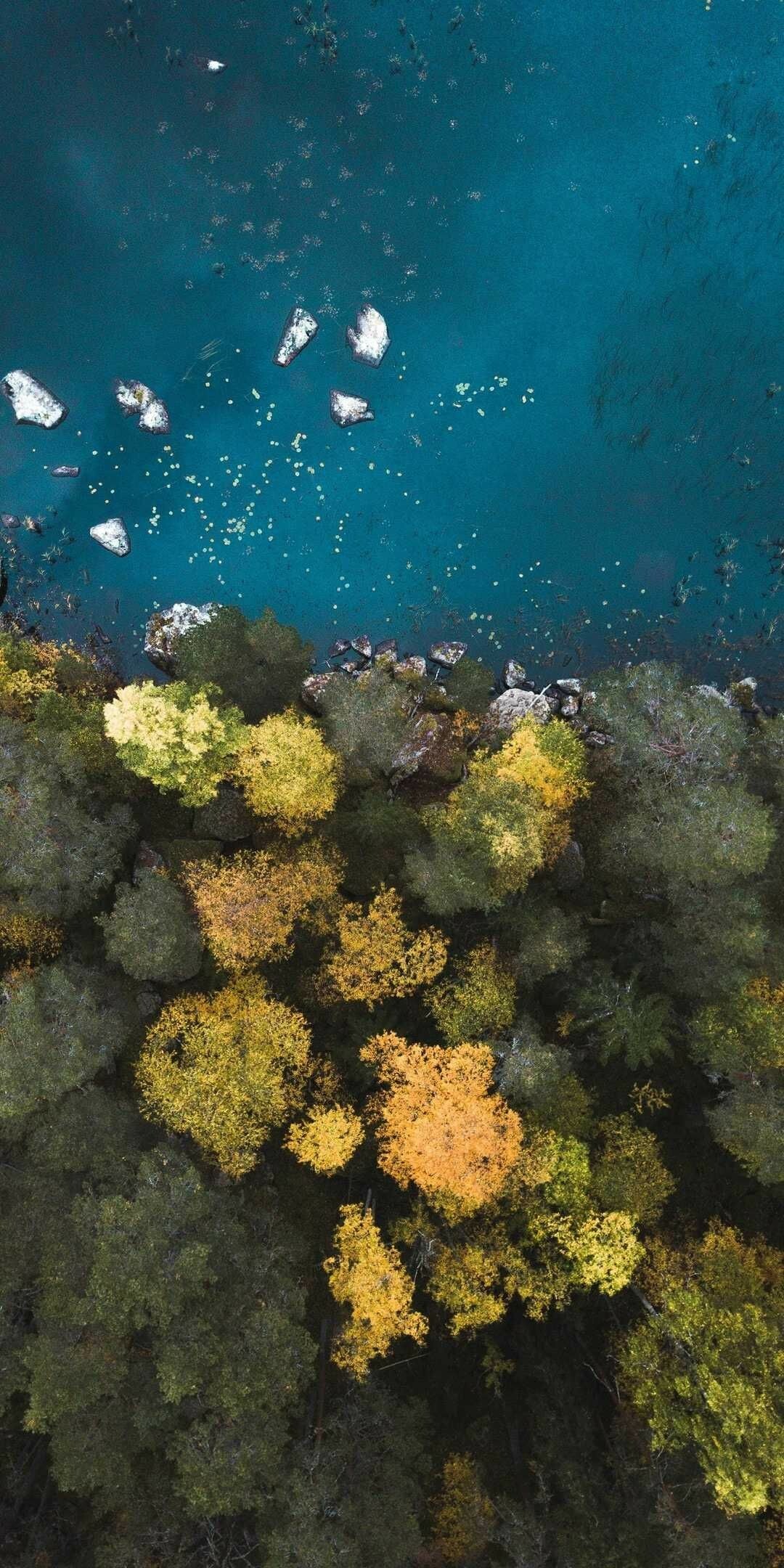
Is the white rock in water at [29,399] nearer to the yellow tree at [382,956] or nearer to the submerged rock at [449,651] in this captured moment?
the submerged rock at [449,651]

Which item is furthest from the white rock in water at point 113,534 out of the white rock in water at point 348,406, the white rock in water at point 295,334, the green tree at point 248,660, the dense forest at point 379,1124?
the white rock in water at point 348,406

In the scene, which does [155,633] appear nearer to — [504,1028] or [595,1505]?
[504,1028]

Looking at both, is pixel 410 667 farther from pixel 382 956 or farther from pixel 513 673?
pixel 382 956

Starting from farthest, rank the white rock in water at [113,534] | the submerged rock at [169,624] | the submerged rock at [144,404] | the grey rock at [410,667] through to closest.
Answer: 1. the submerged rock at [169,624]
2. the grey rock at [410,667]
3. the white rock in water at [113,534]
4. the submerged rock at [144,404]

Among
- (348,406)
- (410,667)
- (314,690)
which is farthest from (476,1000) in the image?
(348,406)

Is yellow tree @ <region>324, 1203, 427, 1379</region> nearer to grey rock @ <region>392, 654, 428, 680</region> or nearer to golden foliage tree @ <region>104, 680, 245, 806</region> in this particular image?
golden foliage tree @ <region>104, 680, 245, 806</region>

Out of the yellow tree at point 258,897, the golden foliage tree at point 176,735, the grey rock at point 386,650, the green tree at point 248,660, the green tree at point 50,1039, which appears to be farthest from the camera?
the grey rock at point 386,650
